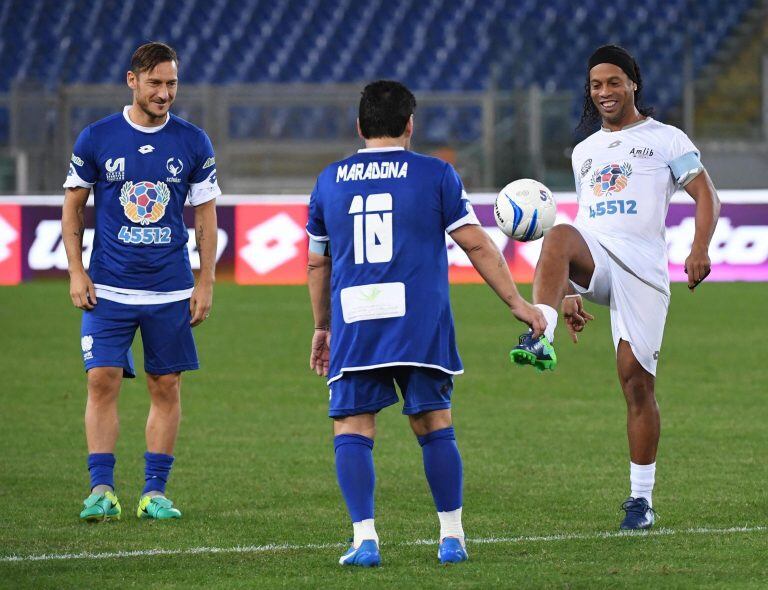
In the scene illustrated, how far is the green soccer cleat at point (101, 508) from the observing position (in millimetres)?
5887

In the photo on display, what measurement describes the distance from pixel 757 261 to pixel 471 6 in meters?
8.70

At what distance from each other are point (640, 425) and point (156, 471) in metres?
2.05

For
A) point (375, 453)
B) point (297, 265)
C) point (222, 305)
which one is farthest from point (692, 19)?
point (375, 453)

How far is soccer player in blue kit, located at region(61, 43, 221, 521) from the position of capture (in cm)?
598

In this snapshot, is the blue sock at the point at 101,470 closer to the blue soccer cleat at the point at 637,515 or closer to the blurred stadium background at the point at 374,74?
the blue soccer cleat at the point at 637,515

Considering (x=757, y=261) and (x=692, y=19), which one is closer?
(x=757, y=261)

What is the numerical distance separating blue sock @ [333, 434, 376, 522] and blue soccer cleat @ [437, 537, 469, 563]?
28 cm

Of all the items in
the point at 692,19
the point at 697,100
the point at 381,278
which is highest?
the point at 692,19

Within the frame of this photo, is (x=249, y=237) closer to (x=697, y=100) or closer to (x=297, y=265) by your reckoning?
(x=297, y=265)

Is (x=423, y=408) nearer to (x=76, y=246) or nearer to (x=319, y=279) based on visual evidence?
(x=319, y=279)

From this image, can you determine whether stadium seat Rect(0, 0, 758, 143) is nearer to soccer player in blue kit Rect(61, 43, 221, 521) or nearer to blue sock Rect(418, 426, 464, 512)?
soccer player in blue kit Rect(61, 43, 221, 521)

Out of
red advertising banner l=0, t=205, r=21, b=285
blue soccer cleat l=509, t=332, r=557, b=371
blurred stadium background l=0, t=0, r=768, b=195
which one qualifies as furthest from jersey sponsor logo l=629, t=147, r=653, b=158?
blurred stadium background l=0, t=0, r=768, b=195

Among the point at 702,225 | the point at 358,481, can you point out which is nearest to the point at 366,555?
the point at 358,481

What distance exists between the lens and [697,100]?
21688 mm
